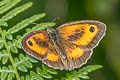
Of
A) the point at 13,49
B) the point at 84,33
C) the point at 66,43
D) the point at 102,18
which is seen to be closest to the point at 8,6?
the point at 13,49

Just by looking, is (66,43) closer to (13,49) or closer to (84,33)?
(84,33)

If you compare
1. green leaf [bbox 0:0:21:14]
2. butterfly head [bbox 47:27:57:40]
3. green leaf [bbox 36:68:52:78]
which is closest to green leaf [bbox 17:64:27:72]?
green leaf [bbox 36:68:52:78]

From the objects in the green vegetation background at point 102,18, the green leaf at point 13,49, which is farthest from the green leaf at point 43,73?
the green vegetation background at point 102,18

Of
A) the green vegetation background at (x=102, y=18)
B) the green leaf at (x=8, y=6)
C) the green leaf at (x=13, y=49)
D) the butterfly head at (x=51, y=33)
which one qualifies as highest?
the green leaf at (x=8, y=6)

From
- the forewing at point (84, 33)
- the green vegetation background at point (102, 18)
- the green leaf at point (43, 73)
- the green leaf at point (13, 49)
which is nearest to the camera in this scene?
the green leaf at point (43, 73)

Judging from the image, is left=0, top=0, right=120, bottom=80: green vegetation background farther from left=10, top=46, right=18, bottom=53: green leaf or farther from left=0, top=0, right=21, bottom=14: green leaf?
left=10, top=46, right=18, bottom=53: green leaf

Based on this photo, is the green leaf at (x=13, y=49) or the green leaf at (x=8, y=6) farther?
the green leaf at (x=8, y=6)

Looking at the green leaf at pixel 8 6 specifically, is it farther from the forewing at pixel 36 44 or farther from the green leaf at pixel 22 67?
the green leaf at pixel 22 67
